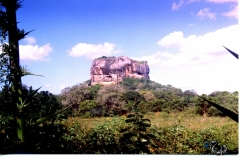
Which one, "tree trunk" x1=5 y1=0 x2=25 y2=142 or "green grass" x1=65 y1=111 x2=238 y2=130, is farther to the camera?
"green grass" x1=65 y1=111 x2=238 y2=130

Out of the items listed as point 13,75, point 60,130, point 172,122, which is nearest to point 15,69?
point 13,75

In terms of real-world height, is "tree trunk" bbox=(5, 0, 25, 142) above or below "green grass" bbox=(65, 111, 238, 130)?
above

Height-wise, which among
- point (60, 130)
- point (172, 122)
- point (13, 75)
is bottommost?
point (172, 122)

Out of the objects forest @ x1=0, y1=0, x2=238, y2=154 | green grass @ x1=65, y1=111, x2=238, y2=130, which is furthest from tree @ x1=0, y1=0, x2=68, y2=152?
green grass @ x1=65, y1=111, x2=238, y2=130

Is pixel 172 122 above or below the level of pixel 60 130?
below

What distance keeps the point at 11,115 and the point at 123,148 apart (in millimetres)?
1248

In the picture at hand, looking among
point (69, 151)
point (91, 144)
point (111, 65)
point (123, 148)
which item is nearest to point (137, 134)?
point (123, 148)

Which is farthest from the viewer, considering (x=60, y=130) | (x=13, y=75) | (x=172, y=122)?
(x=172, y=122)

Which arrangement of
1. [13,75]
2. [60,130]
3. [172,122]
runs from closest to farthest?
1. [13,75]
2. [60,130]
3. [172,122]

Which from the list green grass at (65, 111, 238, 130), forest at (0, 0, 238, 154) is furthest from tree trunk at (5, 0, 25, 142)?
green grass at (65, 111, 238, 130)

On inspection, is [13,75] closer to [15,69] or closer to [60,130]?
[15,69]

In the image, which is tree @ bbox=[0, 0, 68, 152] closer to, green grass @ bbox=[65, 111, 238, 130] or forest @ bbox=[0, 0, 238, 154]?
forest @ bbox=[0, 0, 238, 154]

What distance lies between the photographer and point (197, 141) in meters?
2.94

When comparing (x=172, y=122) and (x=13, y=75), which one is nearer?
(x=13, y=75)
